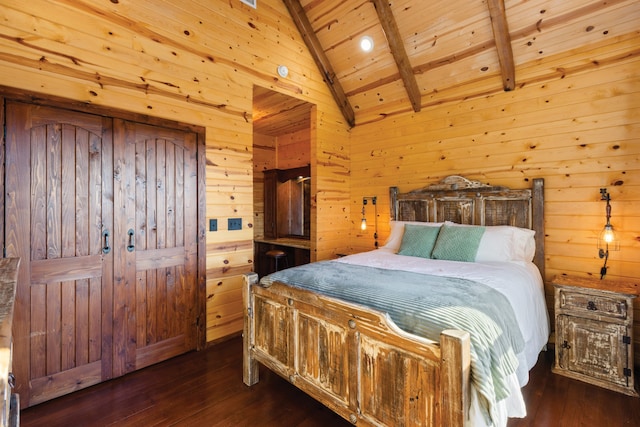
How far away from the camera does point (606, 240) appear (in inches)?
100

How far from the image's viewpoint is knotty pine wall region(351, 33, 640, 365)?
8.15 feet

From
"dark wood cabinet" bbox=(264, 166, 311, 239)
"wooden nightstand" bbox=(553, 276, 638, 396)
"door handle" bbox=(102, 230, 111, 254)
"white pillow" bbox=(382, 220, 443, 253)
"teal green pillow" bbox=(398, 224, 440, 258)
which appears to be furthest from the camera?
"dark wood cabinet" bbox=(264, 166, 311, 239)

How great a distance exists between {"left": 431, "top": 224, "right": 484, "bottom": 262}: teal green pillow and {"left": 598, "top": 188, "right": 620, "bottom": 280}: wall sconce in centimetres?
91

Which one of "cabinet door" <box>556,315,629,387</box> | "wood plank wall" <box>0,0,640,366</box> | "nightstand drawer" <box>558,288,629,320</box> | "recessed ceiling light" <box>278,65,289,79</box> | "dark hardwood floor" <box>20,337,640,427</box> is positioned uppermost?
"recessed ceiling light" <box>278,65,289,79</box>

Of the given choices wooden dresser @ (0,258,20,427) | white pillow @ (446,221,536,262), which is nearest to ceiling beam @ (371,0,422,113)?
white pillow @ (446,221,536,262)

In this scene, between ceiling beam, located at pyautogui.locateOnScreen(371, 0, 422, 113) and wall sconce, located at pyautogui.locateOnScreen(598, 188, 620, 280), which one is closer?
wall sconce, located at pyautogui.locateOnScreen(598, 188, 620, 280)

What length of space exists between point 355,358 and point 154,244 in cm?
192

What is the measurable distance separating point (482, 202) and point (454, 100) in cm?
122

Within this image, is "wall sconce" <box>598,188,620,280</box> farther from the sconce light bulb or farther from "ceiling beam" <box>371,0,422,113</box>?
"ceiling beam" <box>371,0,422,113</box>

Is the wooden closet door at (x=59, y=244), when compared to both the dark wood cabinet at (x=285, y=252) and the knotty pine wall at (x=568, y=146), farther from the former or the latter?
the knotty pine wall at (x=568, y=146)

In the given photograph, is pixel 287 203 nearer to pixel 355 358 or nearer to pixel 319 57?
pixel 319 57

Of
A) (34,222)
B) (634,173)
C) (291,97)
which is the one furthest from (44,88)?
(634,173)

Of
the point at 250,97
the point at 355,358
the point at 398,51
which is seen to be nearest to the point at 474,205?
the point at 398,51

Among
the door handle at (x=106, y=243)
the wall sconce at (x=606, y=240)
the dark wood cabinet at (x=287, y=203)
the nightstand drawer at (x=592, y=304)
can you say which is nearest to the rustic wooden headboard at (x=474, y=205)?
the wall sconce at (x=606, y=240)
